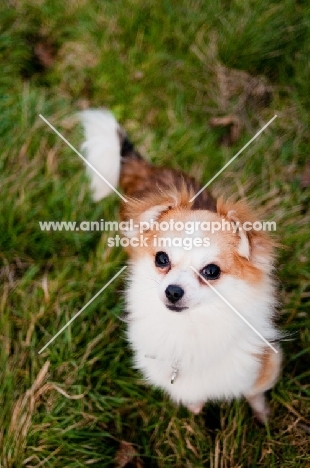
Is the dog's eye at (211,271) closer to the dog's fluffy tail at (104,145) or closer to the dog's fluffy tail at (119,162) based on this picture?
the dog's fluffy tail at (119,162)

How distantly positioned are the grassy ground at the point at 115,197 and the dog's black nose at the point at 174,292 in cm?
87

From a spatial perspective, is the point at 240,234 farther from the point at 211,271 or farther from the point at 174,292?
the point at 174,292

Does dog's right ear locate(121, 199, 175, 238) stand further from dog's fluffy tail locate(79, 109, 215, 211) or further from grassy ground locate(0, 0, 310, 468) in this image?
grassy ground locate(0, 0, 310, 468)

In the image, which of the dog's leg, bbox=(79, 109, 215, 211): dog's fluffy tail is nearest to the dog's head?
the dog's leg

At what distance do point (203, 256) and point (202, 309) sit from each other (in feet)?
0.71

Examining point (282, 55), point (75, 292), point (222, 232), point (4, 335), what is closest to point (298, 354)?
point (222, 232)

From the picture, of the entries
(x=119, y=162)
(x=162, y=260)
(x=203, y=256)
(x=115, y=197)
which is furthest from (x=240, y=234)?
(x=115, y=197)

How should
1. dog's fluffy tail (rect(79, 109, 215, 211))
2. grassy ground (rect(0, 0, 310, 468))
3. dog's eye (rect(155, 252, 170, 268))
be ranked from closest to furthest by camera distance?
dog's eye (rect(155, 252, 170, 268))
grassy ground (rect(0, 0, 310, 468))
dog's fluffy tail (rect(79, 109, 215, 211))

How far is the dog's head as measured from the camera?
1.72 meters

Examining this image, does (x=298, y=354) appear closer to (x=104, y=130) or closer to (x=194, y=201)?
(x=194, y=201)

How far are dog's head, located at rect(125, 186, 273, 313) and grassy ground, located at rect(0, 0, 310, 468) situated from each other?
0.76 m

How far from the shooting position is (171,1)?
3.31m

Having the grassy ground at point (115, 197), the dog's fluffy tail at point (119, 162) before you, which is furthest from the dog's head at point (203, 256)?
the grassy ground at point (115, 197)

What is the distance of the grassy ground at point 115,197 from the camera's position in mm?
2275
